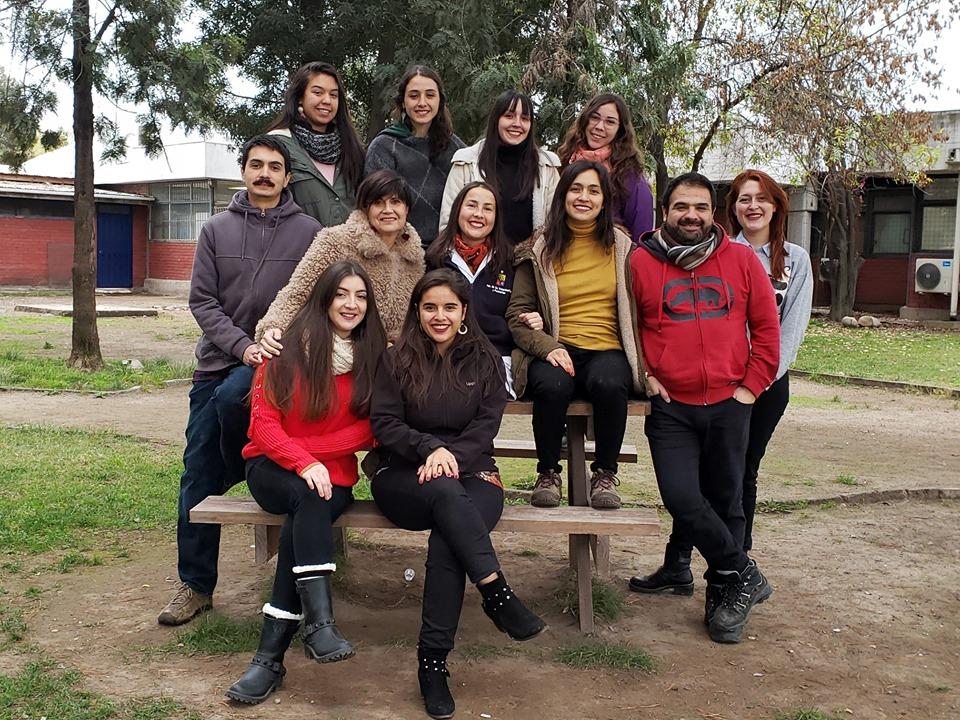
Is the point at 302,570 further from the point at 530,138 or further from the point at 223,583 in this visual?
the point at 530,138

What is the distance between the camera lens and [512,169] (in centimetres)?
479

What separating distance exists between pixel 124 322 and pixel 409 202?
16427 mm

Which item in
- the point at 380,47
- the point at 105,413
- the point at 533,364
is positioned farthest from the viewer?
the point at 380,47

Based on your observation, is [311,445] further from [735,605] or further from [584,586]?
[735,605]

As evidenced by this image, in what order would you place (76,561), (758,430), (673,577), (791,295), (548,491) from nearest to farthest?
(548,491) < (791,295) < (758,430) < (673,577) < (76,561)

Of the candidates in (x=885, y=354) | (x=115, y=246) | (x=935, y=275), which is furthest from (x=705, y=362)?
(x=115, y=246)

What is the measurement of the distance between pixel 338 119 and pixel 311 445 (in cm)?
172

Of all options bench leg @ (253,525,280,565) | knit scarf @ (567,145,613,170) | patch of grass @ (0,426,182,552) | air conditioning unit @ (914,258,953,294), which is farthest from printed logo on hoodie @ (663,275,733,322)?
air conditioning unit @ (914,258,953,294)

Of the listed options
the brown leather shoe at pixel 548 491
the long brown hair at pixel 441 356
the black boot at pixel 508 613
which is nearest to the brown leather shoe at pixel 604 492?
the brown leather shoe at pixel 548 491

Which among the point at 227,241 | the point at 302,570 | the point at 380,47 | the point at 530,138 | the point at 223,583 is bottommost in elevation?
the point at 223,583

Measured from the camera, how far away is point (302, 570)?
11.8ft

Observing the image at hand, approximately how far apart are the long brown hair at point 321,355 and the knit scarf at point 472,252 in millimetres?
562

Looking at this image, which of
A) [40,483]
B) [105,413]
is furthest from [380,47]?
[40,483]

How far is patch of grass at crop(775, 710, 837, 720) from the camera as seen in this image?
11.4 feet
